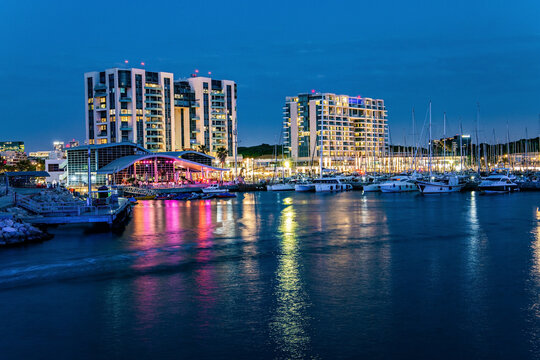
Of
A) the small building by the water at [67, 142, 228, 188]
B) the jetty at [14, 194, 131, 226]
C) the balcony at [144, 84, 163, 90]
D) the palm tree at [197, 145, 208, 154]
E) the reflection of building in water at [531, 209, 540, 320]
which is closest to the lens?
the reflection of building in water at [531, 209, 540, 320]

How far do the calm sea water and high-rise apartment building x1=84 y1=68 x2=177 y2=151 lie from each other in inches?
4417

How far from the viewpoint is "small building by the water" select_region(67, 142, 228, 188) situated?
106m

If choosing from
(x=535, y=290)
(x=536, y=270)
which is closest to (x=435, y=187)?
(x=536, y=270)

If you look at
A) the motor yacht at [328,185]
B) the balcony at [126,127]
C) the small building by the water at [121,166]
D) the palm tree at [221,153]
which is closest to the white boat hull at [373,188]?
the motor yacht at [328,185]

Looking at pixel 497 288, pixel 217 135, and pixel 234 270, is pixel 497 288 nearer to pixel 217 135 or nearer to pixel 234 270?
pixel 234 270

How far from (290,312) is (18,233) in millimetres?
23677

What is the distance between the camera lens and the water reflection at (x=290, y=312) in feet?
54.9

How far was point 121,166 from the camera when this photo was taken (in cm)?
10531

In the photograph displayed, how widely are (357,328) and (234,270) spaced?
1089 centimetres

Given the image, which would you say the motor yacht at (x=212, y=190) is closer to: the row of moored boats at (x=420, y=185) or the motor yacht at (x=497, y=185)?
the row of moored boats at (x=420, y=185)

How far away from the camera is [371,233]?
141 ft

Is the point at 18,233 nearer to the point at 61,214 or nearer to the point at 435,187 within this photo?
the point at 61,214

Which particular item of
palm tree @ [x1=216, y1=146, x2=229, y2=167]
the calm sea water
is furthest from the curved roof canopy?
the calm sea water

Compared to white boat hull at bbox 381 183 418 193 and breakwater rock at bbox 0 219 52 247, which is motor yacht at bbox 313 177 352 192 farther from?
breakwater rock at bbox 0 219 52 247
